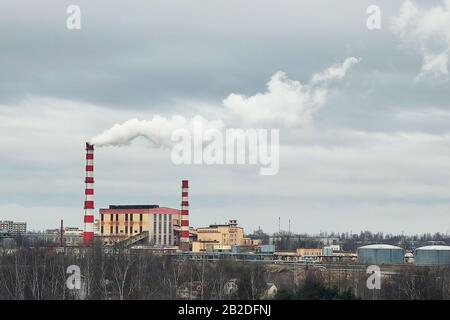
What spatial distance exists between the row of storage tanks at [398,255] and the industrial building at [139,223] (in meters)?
24.3

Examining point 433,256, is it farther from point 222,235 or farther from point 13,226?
point 13,226

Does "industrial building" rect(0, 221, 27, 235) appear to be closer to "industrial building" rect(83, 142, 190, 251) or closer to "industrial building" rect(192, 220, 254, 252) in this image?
"industrial building" rect(192, 220, 254, 252)

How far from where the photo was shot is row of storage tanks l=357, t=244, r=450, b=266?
221 ft

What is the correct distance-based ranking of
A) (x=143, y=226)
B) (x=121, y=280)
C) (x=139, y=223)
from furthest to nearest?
(x=139, y=223) < (x=143, y=226) < (x=121, y=280)

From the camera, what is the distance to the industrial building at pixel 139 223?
8781 centimetres

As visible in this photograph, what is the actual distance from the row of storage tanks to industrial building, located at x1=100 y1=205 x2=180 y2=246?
955 inches

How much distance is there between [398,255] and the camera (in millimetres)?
70375

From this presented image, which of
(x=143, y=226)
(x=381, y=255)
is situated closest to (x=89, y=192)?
(x=143, y=226)

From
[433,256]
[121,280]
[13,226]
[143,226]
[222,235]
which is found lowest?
[121,280]

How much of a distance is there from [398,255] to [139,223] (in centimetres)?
2981
